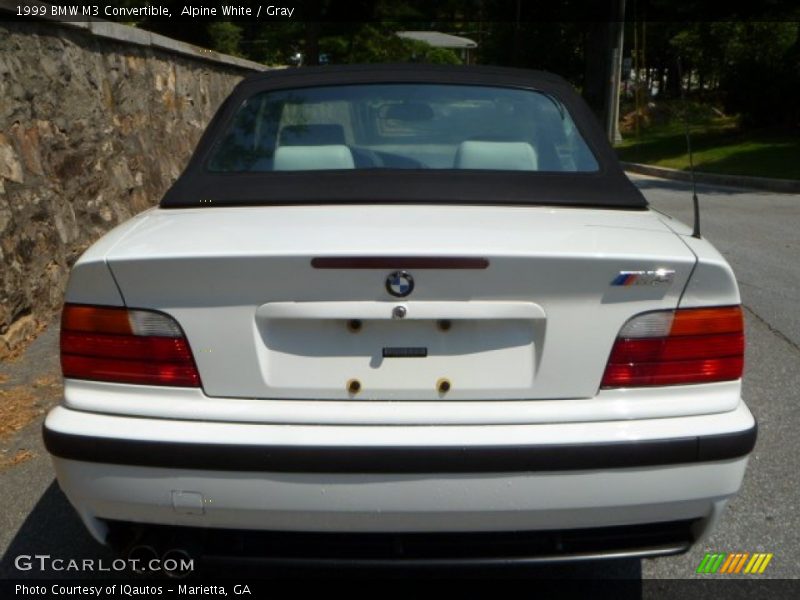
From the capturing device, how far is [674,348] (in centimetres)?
244

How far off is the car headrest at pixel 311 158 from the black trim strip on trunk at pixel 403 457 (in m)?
1.36

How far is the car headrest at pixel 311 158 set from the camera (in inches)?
134

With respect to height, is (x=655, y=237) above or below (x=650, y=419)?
above

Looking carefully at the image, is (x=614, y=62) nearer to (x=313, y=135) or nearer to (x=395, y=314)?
(x=313, y=135)

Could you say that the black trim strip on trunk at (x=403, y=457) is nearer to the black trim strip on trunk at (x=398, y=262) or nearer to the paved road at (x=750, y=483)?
the black trim strip on trunk at (x=398, y=262)

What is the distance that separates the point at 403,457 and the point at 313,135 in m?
1.69

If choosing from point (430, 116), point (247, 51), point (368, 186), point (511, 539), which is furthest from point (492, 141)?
point (247, 51)

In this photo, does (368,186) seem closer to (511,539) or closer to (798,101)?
(511,539)

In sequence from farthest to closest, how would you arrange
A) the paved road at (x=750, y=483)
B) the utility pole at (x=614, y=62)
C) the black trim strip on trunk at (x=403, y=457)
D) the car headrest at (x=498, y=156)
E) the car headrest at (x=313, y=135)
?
the utility pole at (x=614, y=62), the car headrest at (x=313, y=135), the car headrest at (x=498, y=156), the paved road at (x=750, y=483), the black trim strip on trunk at (x=403, y=457)

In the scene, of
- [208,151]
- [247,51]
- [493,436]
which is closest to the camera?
[493,436]

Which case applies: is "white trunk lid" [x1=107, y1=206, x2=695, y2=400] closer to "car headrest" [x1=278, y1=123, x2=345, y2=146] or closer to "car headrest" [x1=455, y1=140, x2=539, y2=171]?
"car headrest" [x1=455, y1=140, x2=539, y2=171]

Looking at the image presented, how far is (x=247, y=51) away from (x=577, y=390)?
4121 centimetres

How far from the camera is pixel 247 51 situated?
41438mm

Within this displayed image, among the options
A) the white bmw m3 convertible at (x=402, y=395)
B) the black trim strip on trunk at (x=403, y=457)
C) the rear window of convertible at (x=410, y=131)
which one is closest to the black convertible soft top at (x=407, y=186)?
the rear window of convertible at (x=410, y=131)
